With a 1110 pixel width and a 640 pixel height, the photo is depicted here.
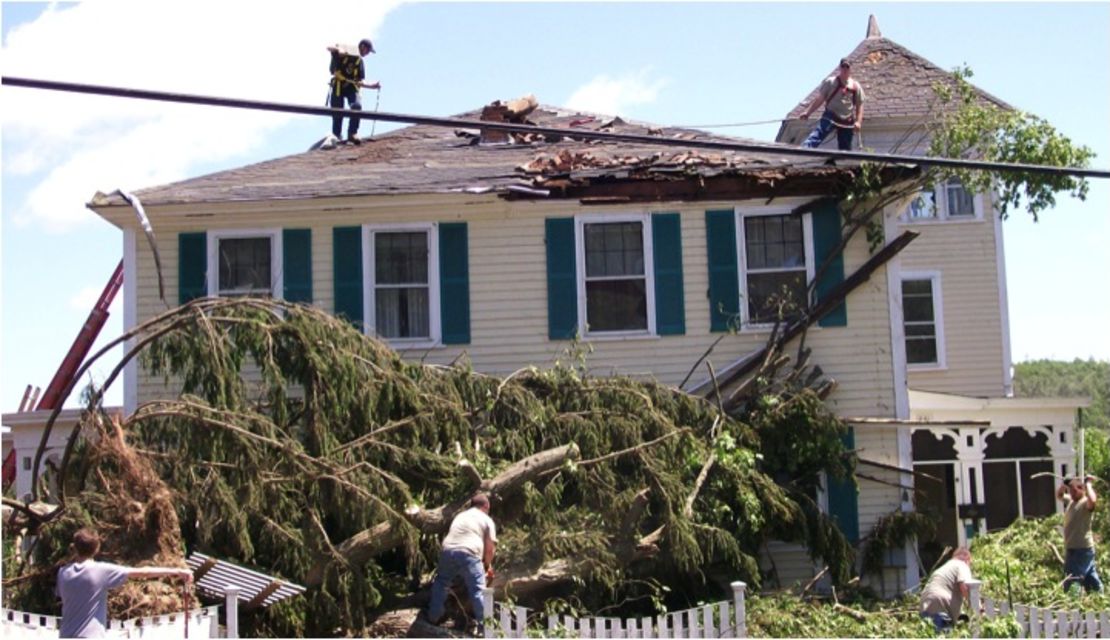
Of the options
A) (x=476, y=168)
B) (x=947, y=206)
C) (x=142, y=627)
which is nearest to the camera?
(x=142, y=627)

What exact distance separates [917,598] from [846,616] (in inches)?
87.7

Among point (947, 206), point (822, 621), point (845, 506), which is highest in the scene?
point (947, 206)

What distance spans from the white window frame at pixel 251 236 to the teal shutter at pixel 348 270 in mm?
638

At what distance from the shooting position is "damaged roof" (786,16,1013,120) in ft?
80.0

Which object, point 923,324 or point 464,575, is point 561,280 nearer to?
point 464,575

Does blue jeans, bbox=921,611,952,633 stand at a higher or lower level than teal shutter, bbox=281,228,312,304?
lower

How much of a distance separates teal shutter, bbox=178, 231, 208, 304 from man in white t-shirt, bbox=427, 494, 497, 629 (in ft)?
20.4

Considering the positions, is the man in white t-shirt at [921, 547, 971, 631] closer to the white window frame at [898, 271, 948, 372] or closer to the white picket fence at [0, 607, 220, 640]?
the white picket fence at [0, 607, 220, 640]

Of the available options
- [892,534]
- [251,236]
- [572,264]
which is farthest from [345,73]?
[892,534]

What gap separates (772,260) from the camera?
659 inches

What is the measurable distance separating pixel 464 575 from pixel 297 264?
6383 mm

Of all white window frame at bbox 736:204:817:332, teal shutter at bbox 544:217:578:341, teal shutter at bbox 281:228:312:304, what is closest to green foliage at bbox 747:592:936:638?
white window frame at bbox 736:204:817:332

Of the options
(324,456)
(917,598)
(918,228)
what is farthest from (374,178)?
(918,228)

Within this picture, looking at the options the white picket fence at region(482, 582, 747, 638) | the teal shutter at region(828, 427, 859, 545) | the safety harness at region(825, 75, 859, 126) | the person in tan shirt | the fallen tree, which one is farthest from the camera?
the safety harness at region(825, 75, 859, 126)
